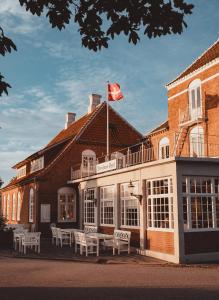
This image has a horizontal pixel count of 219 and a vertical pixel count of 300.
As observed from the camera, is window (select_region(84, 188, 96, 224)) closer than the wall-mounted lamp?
No

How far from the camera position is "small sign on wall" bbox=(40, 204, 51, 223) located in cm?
2564

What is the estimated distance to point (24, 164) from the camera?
3478 centimetres

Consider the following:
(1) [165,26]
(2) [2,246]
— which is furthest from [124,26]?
(2) [2,246]

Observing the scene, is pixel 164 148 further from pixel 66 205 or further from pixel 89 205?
pixel 66 205

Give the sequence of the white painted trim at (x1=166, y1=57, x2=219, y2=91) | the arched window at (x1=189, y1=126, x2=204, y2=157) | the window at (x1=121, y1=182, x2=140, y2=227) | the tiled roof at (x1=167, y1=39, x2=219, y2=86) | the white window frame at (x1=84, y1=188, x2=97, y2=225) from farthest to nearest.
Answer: the white window frame at (x1=84, y1=188, x2=97, y2=225)
the tiled roof at (x1=167, y1=39, x2=219, y2=86)
the arched window at (x1=189, y1=126, x2=204, y2=157)
the white painted trim at (x1=166, y1=57, x2=219, y2=91)
the window at (x1=121, y1=182, x2=140, y2=227)

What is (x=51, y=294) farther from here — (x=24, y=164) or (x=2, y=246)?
(x=24, y=164)

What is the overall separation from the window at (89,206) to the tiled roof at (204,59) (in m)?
8.75

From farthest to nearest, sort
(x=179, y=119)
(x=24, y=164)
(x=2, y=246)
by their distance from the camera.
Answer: (x=24, y=164)
(x=179, y=119)
(x=2, y=246)

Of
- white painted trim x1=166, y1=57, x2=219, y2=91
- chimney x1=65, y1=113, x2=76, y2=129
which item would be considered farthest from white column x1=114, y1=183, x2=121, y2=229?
chimney x1=65, y1=113, x2=76, y2=129

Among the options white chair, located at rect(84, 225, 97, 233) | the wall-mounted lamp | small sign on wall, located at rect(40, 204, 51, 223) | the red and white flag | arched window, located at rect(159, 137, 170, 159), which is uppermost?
the red and white flag

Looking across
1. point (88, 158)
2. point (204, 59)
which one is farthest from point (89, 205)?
point (204, 59)

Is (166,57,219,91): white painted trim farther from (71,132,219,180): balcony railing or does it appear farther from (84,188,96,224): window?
(84,188,96,224): window

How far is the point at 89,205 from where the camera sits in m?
23.3

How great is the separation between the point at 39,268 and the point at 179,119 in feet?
44.8
